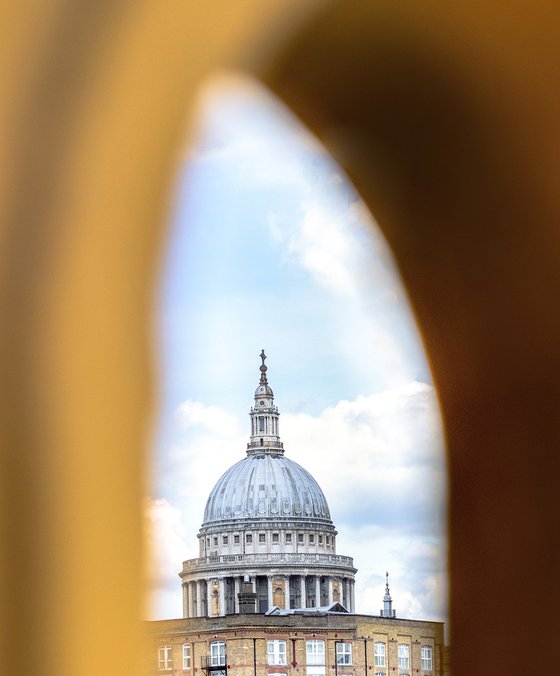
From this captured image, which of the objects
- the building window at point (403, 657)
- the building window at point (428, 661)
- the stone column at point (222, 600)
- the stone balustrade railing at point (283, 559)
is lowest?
the building window at point (428, 661)

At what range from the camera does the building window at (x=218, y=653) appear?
14.1m

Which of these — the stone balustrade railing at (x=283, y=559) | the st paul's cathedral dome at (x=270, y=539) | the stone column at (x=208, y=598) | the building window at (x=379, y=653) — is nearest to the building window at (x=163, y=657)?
the building window at (x=379, y=653)

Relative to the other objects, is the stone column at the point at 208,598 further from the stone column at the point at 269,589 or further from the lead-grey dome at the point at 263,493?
the lead-grey dome at the point at 263,493

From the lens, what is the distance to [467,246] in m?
1.98

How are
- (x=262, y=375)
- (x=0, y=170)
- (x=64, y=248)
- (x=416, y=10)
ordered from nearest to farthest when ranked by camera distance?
(x=0, y=170) → (x=64, y=248) → (x=416, y=10) → (x=262, y=375)

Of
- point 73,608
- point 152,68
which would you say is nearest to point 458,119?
point 152,68

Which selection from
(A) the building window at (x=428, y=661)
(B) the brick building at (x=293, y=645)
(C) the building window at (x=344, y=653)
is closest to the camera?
(A) the building window at (x=428, y=661)

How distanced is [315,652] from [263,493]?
871 cm

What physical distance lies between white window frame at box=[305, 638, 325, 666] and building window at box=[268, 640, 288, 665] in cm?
42

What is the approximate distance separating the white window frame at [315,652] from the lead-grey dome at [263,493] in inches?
280

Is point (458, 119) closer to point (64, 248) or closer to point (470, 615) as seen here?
point (64, 248)

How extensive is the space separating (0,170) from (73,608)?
55 cm

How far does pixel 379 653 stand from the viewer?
520 inches

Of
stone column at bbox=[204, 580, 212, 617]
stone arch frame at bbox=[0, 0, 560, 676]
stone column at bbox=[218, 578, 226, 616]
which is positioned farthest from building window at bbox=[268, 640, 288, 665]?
stone arch frame at bbox=[0, 0, 560, 676]
